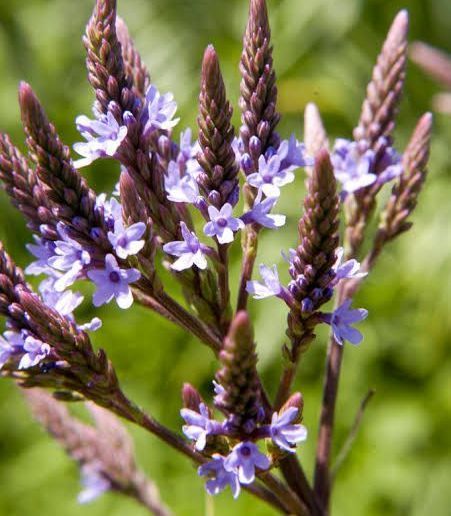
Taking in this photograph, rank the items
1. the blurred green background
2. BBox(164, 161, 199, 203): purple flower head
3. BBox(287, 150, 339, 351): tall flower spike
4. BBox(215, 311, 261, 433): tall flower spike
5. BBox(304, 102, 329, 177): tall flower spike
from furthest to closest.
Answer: the blurred green background
BBox(304, 102, 329, 177): tall flower spike
BBox(164, 161, 199, 203): purple flower head
BBox(287, 150, 339, 351): tall flower spike
BBox(215, 311, 261, 433): tall flower spike

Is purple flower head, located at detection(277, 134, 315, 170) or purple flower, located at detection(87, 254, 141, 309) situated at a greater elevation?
purple flower head, located at detection(277, 134, 315, 170)

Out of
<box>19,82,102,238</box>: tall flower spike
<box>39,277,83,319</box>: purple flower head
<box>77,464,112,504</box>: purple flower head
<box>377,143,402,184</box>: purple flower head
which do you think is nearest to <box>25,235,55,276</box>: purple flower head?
<box>39,277,83,319</box>: purple flower head

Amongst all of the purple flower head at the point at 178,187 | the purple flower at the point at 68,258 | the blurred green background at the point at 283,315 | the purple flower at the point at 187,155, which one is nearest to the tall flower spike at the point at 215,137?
the purple flower head at the point at 178,187

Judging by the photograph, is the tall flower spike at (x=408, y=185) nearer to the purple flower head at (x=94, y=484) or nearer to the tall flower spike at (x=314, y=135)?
the tall flower spike at (x=314, y=135)

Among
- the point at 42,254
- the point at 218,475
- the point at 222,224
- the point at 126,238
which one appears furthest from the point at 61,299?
the point at 218,475

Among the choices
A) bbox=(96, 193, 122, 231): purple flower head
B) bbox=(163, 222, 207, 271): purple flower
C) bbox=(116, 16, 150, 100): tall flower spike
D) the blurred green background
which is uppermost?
bbox=(116, 16, 150, 100): tall flower spike

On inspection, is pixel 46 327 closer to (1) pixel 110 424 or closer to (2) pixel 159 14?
(1) pixel 110 424

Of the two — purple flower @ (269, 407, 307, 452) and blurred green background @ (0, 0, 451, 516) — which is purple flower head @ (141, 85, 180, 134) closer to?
purple flower @ (269, 407, 307, 452)
